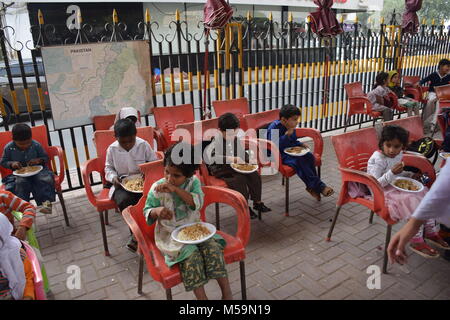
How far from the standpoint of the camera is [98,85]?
15.5 ft

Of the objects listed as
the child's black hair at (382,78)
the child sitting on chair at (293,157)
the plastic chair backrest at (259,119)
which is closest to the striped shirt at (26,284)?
the child sitting on chair at (293,157)

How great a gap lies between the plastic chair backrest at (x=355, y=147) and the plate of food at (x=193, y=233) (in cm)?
166

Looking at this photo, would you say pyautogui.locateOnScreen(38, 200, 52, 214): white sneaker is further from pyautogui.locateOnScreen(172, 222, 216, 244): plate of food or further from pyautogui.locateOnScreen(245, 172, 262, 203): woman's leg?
pyautogui.locateOnScreen(245, 172, 262, 203): woman's leg

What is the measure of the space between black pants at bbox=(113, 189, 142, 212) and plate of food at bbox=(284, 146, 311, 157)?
6.07 ft

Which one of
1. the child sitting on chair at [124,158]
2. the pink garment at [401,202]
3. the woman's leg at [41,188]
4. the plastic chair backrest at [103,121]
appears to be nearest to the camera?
the pink garment at [401,202]

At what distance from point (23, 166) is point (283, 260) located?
9.79 feet

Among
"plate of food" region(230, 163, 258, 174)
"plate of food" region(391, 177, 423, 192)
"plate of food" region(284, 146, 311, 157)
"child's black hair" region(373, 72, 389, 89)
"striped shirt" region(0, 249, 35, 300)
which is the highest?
"child's black hair" region(373, 72, 389, 89)

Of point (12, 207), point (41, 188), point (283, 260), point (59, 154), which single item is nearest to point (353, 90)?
point (283, 260)

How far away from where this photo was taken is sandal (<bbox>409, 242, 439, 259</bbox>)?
309 centimetres

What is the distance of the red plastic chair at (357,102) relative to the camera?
7137 millimetres

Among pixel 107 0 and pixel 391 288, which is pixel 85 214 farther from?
pixel 107 0

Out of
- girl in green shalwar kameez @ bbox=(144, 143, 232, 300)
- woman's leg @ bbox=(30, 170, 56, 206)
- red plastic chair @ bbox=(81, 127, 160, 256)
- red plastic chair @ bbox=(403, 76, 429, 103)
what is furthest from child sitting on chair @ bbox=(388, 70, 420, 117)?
woman's leg @ bbox=(30, 170, 56, 206)

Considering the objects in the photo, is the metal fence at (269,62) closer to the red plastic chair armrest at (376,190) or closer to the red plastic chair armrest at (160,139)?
the red plastic chair armrest at (160,139)

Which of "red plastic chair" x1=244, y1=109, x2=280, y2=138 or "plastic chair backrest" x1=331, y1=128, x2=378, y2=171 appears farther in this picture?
"red plastic chair" x1=244, y1=109, x2=280, y2=138
